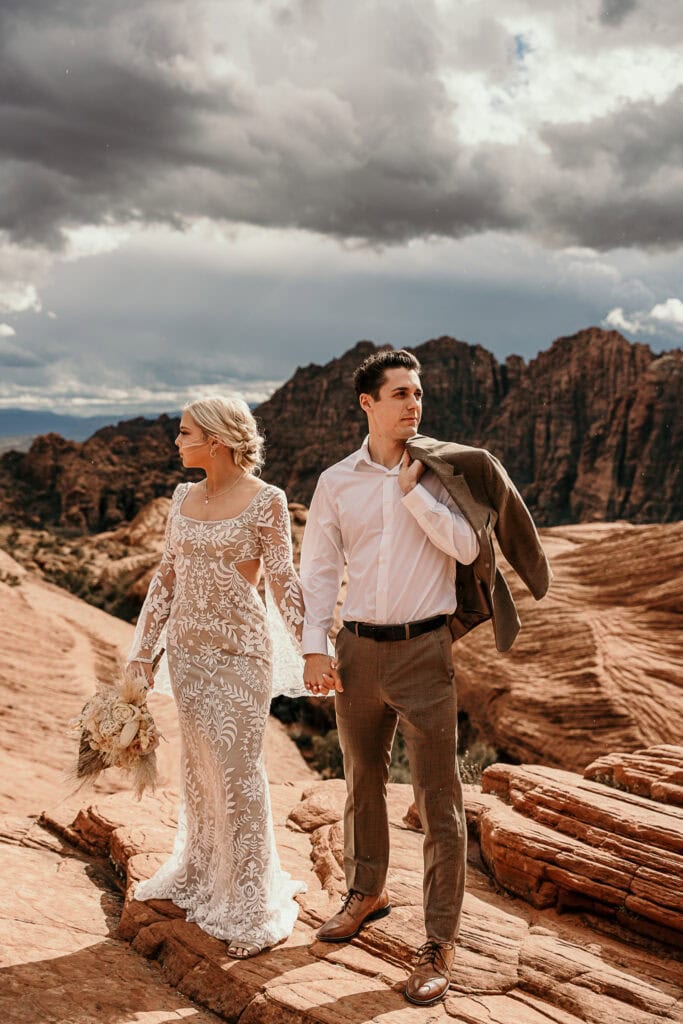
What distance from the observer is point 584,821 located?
204 inches

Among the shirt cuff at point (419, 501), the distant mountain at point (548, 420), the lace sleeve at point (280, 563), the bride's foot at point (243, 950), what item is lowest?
the bride's foot at point (243, 950)

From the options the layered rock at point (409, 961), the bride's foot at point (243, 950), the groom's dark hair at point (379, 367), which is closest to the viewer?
the layered rock at point (409, 961)

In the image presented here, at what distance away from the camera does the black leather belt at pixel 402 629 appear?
392cm

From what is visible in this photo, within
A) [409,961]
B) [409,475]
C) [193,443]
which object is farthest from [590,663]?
[193,443]

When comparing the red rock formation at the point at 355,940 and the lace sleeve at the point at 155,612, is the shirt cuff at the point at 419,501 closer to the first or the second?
the lace sleeve at the point at 155,612

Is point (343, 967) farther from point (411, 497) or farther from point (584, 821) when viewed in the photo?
point (411, 497)

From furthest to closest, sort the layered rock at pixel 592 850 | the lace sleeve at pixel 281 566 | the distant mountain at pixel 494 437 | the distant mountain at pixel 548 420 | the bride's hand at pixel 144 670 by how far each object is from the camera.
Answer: the distant mountain at pixel 548 420 < the distant mountain at pixel 494 437 < the bride's hand at pixel 144 670 < the layered rock at pixel 592 850 < the lace sleeve at pixel 281 566

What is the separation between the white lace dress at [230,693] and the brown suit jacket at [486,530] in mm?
862

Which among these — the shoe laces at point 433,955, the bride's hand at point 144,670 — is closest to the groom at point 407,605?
the shoe laces at point 433,955

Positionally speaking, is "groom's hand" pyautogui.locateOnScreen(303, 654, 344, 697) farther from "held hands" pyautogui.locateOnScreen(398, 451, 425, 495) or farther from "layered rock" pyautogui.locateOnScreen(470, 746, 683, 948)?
"layered rock" pyautogui.locateOnScreen(470, 746, 683, 948)

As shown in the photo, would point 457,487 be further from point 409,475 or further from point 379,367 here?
point 379,367

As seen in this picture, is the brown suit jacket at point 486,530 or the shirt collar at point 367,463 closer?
the brown suit jacket at point 486,530

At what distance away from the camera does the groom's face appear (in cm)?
402

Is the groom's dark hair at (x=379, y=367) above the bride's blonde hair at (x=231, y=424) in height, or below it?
above
